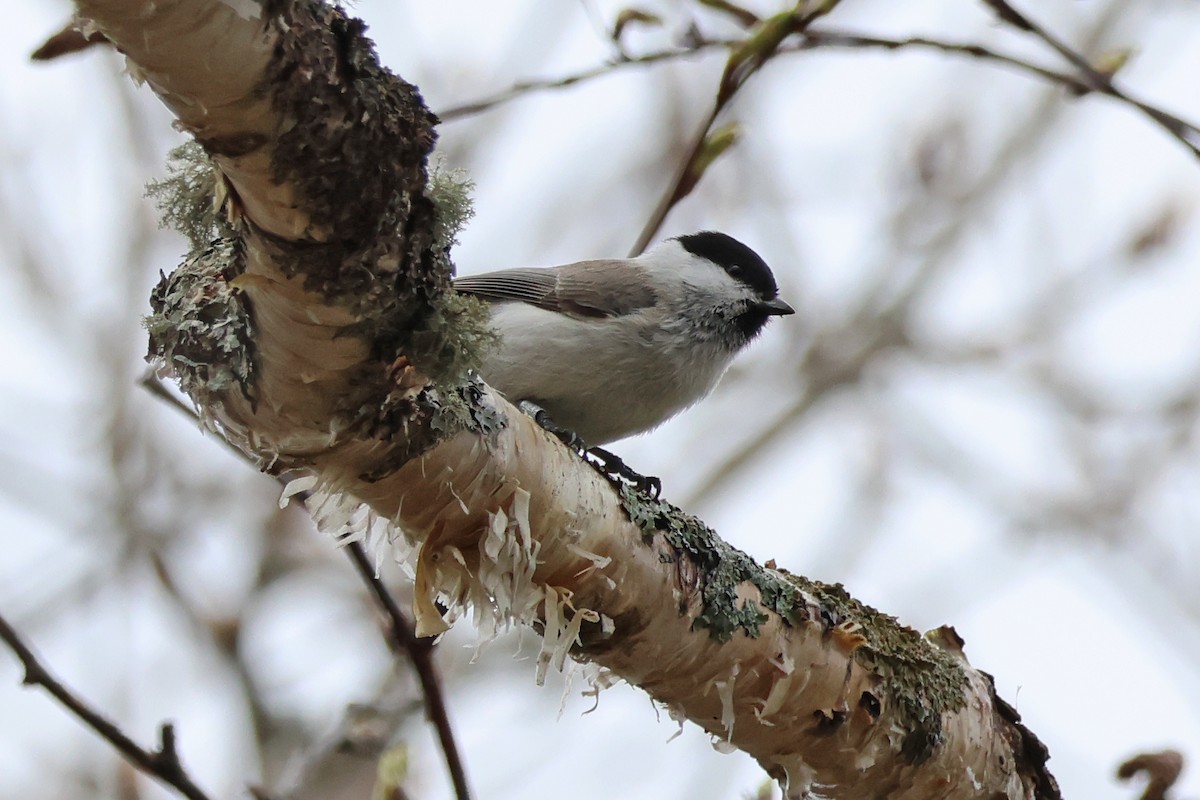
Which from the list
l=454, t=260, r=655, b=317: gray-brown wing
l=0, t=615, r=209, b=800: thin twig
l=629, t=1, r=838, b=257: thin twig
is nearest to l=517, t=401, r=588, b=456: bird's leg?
l=454, t=260, r=655, b=317: gray-brown wing

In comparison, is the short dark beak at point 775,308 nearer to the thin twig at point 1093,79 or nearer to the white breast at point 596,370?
the white breast at point 596,370

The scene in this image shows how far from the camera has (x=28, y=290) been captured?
608 centimetres

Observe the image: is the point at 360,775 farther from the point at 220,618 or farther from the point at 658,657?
the point at 658,657

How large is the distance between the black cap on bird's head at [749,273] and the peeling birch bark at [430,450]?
1440 millimetres

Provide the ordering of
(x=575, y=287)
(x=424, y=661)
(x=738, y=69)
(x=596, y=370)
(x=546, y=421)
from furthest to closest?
(x=575, y=287) → (x=596, y=370) → (x=546, y=421) → (x=738, y=69) → (x=424, y=661)

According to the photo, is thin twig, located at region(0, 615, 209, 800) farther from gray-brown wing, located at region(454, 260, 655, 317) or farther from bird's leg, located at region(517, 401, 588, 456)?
gray-brown wing, located at region(454, 260, 655, 317)

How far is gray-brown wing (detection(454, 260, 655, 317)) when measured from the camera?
10.2 feet

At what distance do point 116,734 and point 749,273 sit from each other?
239 centimetres

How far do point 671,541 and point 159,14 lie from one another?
3.82 feet

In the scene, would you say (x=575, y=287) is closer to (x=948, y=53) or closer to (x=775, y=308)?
(x=775, y=308)

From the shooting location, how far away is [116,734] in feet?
5.21

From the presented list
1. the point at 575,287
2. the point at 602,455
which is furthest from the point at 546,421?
the point at 575,287

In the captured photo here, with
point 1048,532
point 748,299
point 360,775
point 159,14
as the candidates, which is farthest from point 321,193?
point 1048,532

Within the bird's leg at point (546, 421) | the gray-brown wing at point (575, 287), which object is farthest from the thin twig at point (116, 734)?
the gray-brown wing at point (575, 287)
